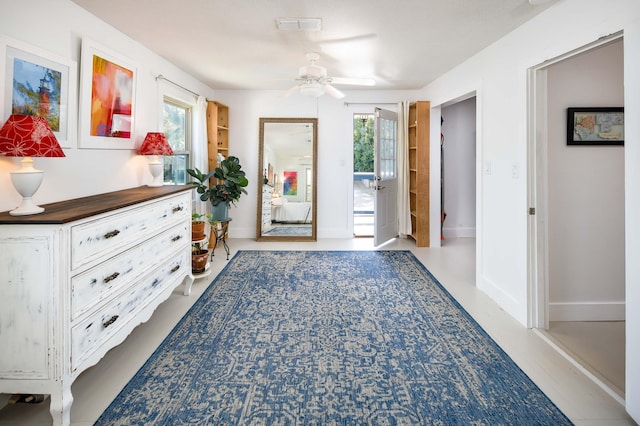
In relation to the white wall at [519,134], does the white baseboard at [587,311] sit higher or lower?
lower

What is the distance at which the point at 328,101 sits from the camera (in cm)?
629

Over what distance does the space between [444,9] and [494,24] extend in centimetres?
57

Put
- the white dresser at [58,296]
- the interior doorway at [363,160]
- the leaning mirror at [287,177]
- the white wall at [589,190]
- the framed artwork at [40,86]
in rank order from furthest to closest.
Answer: the interior doorway at [363,160], the leaning mirror at [287,177], the white wall at [589,190], the framed artwork at [40,86], the white dresser at [58,296]

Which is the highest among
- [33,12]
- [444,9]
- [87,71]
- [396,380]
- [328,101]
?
[328,101]

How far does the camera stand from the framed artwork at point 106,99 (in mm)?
2789

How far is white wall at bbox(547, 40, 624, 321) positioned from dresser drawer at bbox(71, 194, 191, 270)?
10.1 feet

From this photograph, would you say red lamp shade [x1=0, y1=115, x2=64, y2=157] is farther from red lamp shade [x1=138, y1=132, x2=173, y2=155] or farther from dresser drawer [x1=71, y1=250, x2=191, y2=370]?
red lamp shade [x1=138, y1=132, x2=173, y2=155]

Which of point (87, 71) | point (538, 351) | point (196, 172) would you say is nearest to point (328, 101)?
point (196, 172)

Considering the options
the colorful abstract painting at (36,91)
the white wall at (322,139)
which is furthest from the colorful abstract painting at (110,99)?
the white wall at (322,139)

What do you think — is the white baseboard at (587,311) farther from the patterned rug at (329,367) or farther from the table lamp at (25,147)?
the table lamp at (25,147)

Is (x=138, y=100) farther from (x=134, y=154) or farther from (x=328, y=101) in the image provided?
(x=328, y=101)

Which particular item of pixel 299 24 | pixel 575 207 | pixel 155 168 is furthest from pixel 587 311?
pixel 155 168

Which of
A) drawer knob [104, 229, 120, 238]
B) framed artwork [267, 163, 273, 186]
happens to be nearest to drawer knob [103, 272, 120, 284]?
drawer knob [104, 229, 120, 238]

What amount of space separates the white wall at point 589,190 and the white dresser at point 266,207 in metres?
4.24
